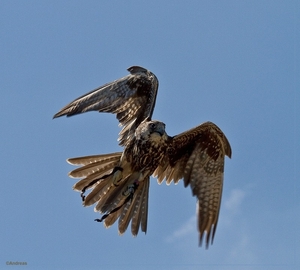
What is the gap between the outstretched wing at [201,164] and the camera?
11594 mm

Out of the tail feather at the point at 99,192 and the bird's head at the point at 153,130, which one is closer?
the bird's head at the point at 153,130

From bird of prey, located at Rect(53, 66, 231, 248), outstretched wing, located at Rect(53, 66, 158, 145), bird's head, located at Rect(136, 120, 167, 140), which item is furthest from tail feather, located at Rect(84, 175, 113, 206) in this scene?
bird's head, located at Rect(136, 120, 167, 140)

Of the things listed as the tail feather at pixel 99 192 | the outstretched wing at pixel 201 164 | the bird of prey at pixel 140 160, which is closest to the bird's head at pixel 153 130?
the bird of prey at pixel 140 160

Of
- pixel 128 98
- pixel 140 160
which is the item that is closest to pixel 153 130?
pixel 140 160

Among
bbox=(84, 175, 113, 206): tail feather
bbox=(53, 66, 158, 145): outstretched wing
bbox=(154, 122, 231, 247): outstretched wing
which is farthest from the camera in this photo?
bbox=(53, 66, 158, 145): outstretched wing

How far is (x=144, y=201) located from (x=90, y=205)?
3.30 ft

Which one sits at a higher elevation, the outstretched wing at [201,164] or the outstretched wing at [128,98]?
the outstretched wing at [128,98]

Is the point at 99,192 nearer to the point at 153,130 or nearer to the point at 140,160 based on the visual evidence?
the point at 140,160

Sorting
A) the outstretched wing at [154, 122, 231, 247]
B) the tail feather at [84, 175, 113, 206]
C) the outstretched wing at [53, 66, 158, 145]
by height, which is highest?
the outstretched wing at [53, 66, 158, 145]

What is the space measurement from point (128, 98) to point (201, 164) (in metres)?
1.87

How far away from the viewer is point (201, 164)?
1201 centimetres

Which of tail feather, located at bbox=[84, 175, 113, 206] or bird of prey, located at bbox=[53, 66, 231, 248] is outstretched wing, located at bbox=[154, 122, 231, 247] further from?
tail feather, located at bbox=[84, 175, 113, 206]

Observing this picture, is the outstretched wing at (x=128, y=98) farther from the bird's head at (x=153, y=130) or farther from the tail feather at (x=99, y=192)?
the tail feather at (x=99, y=192)

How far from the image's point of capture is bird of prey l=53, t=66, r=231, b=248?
1138 cm
